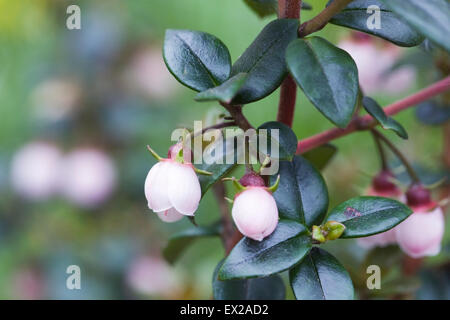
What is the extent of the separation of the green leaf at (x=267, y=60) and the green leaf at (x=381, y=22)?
5cm

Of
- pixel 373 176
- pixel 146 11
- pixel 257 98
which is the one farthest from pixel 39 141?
pixel 257 98

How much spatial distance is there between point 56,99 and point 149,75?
25 cm

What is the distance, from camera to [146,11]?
6.44ft

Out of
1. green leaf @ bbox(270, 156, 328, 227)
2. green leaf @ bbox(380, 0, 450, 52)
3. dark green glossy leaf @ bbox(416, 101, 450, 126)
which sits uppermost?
dark green glossy leaf @ bbox(416, 101, 450, 126)

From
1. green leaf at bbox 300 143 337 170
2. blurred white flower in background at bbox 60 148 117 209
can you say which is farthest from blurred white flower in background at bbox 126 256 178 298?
green leaf at bbox 300 143 337 170

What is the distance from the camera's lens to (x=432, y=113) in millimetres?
1002

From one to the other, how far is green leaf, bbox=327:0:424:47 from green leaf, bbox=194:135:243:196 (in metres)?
0.14

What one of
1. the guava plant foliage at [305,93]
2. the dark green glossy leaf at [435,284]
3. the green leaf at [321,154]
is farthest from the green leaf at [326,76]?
the dark green glossy leaf at [435,284]

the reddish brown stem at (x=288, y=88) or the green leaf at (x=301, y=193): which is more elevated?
the reddish brown stem at (x=288, y=88)

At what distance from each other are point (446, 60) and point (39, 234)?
1.07 m

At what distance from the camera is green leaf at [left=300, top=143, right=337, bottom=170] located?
2.30 feet

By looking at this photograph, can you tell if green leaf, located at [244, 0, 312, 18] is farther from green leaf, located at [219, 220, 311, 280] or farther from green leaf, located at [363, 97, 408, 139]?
green leaf, located at [219, 220, 311, 280]

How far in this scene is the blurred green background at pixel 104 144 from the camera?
1.37 m

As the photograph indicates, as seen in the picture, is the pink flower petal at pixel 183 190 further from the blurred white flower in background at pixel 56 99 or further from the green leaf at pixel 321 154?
the blurred white flower in background at pixel 56 99
